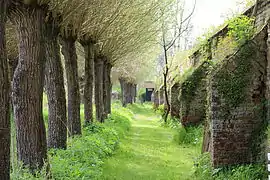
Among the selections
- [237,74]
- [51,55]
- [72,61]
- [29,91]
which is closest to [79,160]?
[29,91]

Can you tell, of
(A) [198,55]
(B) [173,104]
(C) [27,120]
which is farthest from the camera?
(B) [173,104]

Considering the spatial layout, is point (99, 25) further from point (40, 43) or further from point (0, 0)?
point (0, 0)

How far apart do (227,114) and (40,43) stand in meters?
4.62

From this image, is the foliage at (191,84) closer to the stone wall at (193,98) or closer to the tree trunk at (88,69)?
the stone wall at (193,98)

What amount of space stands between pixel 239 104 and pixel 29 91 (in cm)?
Result: 482

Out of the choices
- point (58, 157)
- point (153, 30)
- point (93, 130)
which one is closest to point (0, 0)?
point (58, 157)

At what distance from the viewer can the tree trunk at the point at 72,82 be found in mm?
13719

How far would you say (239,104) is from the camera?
966cm

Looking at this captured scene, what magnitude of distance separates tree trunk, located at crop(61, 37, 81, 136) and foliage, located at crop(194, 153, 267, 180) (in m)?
4.77

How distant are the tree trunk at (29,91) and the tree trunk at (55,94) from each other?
2.43 metres

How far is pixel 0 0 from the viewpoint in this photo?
5.81 m

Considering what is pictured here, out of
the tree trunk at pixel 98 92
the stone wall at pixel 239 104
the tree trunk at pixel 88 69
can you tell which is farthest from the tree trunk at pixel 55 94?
the tree trunk at pixel 98 92

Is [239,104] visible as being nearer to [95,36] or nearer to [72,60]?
[72,60]

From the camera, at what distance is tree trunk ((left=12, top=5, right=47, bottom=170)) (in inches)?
335
